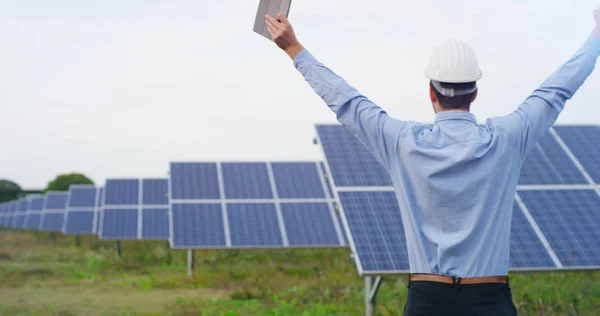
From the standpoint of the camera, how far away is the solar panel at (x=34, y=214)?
46.1m

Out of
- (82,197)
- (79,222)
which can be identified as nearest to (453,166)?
(79,222)

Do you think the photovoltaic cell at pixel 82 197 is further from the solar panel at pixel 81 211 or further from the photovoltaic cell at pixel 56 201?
the photovoltaic cell at pixel 56 201

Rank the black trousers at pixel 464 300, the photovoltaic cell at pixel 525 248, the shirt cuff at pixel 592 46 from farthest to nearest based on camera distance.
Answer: the photovoltaic cell at pixel 525 248, the shirt cuff at pixel 592 46, the black trousers at pixel 464 300

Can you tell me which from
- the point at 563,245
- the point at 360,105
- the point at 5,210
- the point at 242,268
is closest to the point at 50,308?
the point at 242,268

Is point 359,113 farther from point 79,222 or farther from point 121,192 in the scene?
point 79,222

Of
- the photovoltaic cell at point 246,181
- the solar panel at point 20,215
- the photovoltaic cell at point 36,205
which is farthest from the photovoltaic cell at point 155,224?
the solar panel at point 20,215

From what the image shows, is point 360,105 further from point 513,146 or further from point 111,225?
point 111,225

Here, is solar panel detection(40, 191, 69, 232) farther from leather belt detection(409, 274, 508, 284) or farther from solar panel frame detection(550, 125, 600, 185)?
leather belt detection(409, 274, 508, 284)

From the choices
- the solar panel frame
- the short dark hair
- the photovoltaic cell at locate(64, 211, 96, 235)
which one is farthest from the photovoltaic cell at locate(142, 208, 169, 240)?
the short dark hair

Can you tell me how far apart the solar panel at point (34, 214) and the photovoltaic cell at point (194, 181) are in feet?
91.2

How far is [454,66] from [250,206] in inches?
550

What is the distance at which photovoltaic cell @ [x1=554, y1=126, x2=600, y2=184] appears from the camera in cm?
1073

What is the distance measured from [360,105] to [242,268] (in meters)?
15.6

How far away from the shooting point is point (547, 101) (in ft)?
11.1
